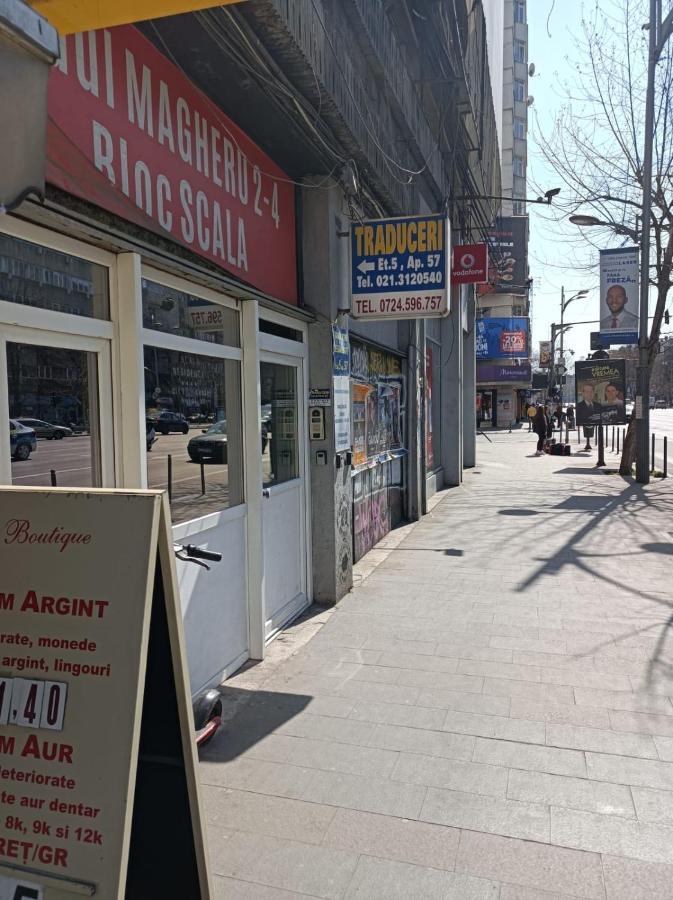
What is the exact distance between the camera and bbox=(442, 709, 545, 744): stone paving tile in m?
3.67

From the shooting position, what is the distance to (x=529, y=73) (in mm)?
59406

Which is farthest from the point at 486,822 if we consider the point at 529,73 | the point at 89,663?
the point at 529,73

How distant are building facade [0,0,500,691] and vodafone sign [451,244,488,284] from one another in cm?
268

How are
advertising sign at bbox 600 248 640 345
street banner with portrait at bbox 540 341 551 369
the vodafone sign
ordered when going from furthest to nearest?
street banner with portrait at bbox 540 341 551 369 < advertising sign at bbox 600 248 640 345 < the vodafone sign

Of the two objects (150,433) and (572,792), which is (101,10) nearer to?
(150,433)

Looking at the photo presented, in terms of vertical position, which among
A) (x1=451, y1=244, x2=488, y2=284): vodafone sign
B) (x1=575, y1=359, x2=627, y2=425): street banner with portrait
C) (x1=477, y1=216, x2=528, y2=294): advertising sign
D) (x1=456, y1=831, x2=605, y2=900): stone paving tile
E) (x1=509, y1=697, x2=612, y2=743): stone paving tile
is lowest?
(x1=456, y1=831, x2=605, y2=900): stone paving tile

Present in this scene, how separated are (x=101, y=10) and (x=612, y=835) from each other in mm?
3571

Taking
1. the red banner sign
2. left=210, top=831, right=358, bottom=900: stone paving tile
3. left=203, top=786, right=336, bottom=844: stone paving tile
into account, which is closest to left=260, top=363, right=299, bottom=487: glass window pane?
the red banner sign

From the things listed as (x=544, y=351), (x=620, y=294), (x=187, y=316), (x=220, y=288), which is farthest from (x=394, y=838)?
(x=544, y=351)

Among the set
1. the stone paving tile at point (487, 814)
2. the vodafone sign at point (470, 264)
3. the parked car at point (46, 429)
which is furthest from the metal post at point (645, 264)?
the parked car at point (46, 429)

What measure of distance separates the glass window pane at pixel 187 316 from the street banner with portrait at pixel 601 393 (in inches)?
579

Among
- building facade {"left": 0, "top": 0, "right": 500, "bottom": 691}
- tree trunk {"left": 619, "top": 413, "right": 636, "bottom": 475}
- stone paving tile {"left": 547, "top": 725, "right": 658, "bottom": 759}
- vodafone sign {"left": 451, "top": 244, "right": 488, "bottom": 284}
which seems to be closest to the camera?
building facade {"left": 0, "top": 0, "right": 500, "bottom": 691}

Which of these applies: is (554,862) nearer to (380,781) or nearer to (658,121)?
(380,781)

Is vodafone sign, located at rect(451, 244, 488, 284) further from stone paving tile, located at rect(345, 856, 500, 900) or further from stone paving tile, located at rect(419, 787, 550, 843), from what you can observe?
stone paving tile, located at rect(345, 856, 500, 900)
